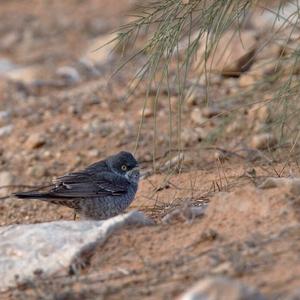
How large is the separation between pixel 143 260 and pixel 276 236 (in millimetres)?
656

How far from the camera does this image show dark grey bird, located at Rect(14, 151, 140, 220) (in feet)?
21.8

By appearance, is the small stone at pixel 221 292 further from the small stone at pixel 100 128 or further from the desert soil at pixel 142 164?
the small stone at pixel 100 128

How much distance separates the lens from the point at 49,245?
493cm

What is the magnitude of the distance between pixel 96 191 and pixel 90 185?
6 centimetres

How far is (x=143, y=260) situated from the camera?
4.48 meters

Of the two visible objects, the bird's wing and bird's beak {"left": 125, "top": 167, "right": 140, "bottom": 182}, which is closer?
the bird's wing

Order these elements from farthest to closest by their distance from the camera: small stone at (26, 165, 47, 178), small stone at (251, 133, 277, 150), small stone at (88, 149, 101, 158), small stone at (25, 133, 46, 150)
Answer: small stone at (25, 133, 46, 150) → small stone at (88, 149, 101, 158) → small stone at (26, 165, 47, 178) → small stone at (251, 133, 277, 150)

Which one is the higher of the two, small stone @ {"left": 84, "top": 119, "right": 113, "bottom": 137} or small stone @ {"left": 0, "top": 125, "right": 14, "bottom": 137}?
small stone @ {"left": 0, "top": 125, "right": 14, "bottom": 137}

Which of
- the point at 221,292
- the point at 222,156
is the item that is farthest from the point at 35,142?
the point at 221,292

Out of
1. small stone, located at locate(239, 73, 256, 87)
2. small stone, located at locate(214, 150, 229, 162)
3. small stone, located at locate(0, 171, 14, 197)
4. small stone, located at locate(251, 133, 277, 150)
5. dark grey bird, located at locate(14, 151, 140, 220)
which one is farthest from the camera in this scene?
small stone, located at locate(239, 73, 256, 87)

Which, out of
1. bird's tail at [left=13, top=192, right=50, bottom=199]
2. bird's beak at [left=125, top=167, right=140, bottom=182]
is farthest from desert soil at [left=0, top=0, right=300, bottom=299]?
bird's tail at [left=13, top=192, right=50, bottom=199]

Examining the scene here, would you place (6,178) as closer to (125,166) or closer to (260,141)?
(125,166)

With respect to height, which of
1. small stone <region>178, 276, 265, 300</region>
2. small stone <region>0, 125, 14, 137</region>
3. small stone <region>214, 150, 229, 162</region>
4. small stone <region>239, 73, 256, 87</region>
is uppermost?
small stone <region>178, 276, 265, 300</region>

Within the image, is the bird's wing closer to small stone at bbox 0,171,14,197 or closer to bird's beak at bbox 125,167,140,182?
bird's beak at bbox 125,167,140,182
